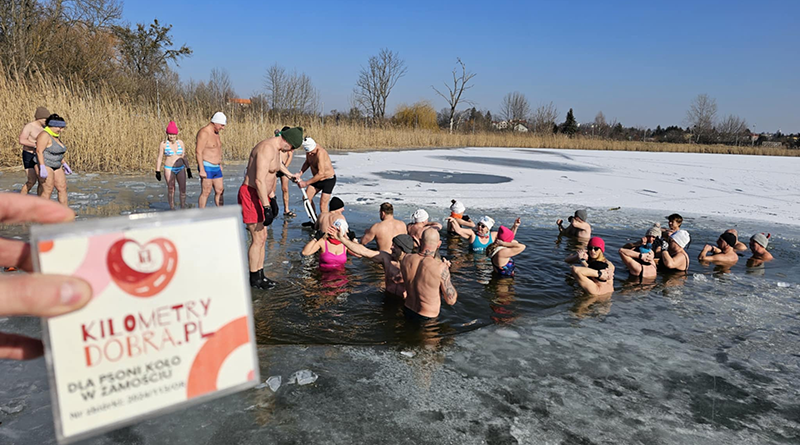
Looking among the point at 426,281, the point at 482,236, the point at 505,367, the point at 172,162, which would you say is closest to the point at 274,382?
the point at 505,367

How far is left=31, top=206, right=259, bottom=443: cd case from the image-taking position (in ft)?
2.92

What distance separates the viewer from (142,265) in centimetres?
95

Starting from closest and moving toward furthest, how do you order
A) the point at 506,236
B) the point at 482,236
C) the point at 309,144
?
the point at 506,236
the point at 482,236
the point at 309,144

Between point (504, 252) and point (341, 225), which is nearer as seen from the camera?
point (341, 225)

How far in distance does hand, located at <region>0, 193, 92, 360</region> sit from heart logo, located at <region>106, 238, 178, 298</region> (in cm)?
6

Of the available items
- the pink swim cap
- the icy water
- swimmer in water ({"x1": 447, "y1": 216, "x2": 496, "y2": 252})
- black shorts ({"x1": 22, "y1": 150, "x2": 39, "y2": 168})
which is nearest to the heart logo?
the icy water

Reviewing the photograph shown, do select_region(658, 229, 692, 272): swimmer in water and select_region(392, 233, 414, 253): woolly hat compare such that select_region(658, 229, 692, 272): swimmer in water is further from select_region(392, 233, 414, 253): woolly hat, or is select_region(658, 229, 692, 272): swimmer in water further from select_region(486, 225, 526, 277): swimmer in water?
select_region(392, 233, 414, 253): woolly hat

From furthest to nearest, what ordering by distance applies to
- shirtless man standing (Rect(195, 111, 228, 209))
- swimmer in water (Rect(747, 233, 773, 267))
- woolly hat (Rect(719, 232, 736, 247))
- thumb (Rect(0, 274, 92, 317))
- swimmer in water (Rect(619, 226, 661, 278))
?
1. shirtless man standing (Rect(195, 111, 228, 209))
2. swimmer in water (Rect(747, 233, 773, 267))
3. woolly hat (Rect(719, 232, 736, 247))
4. swimmer in water (Rect(619, 226, 661, 278))
5. thumb (Rect(0, 274, 92, 317))

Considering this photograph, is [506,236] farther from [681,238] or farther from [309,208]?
[309,208]

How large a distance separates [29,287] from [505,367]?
288 centimetres

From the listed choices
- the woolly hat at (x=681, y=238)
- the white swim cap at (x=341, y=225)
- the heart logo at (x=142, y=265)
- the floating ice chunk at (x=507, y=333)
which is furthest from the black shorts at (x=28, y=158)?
the woolly hat at (x=681, y=238)

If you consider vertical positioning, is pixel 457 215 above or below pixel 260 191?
below

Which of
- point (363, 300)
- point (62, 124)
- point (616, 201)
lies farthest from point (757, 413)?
point (616, 201)

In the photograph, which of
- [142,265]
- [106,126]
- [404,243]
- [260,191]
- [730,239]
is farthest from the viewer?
[106,126]
